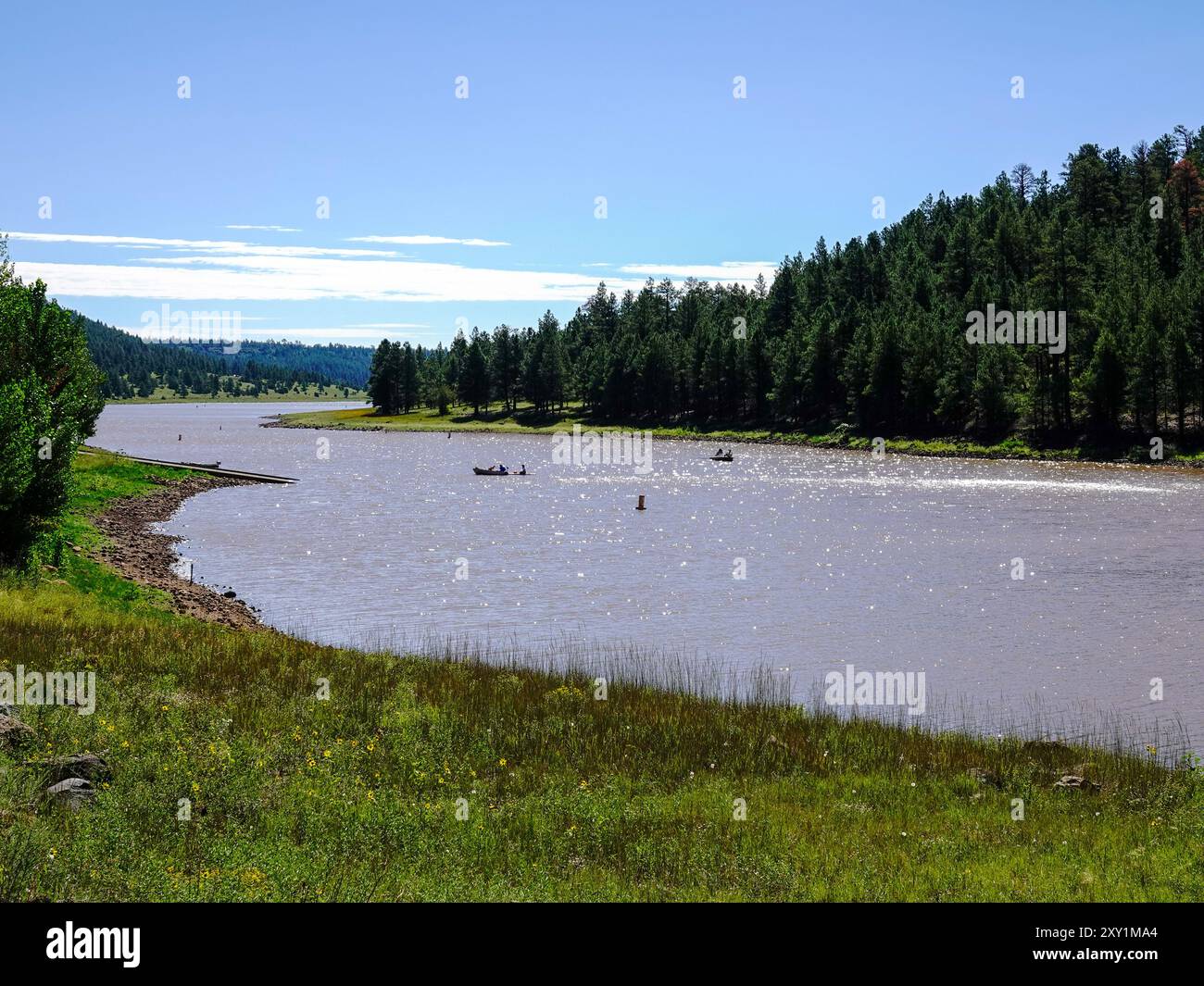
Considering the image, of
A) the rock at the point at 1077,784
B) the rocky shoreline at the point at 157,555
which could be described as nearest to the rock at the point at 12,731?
the rock at the point at 1077,784

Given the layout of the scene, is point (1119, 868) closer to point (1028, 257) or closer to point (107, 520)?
point (107, 520)

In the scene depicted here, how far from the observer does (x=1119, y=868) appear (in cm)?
1301

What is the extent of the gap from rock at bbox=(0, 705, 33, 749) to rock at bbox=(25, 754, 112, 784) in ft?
3.31

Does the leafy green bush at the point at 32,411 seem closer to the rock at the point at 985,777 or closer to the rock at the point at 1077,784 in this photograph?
the rock at the point at 985,777

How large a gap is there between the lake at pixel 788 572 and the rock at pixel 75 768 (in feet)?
56.4

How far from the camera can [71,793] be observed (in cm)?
1412

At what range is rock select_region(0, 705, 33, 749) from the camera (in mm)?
15875

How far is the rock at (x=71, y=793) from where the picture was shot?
13828 mm

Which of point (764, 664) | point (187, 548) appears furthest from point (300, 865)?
point (187, 548)

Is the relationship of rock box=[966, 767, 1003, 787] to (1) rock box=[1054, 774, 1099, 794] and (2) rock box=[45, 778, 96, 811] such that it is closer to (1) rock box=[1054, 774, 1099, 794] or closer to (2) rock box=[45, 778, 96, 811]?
(1) rock box=[1054, 774, 1099, 794]

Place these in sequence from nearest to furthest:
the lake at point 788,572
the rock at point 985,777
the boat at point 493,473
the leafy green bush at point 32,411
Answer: the rock at point 985,777 → the lake at point 788,572 → the leafy green bush at point 32,411 → the boat at point 493,473

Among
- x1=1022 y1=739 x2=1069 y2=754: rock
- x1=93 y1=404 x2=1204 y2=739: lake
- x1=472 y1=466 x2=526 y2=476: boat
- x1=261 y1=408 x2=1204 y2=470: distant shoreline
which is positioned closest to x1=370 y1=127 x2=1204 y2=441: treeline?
x1=261 y1=408 x2=1204 y2=470: distant shoreline

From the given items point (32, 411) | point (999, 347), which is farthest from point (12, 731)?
point (999, 347)
